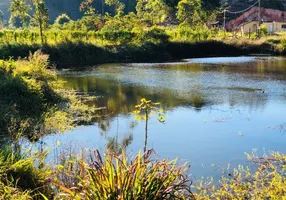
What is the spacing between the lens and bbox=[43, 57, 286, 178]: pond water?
23.5 feet

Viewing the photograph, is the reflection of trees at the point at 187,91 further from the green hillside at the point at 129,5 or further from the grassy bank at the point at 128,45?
the green hillside at the point at 129,5

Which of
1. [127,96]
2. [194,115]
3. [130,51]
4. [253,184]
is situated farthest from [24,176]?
[130,51]

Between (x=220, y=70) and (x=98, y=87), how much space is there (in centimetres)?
721

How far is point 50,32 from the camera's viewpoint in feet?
82.3

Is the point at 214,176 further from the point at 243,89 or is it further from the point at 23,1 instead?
the point at 23,1

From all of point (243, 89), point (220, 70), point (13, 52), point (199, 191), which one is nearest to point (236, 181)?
point (199, 191)

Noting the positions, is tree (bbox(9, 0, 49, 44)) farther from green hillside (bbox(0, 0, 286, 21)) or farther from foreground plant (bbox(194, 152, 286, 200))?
foreground plant (bbox(194, 152, 286, 200))

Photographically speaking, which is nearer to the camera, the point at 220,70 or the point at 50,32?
the point at 220,70

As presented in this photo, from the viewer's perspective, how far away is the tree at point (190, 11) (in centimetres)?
3809

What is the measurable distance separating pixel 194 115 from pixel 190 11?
30.3 m

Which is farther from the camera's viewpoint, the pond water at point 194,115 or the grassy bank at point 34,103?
the grassy bank at point 34,103

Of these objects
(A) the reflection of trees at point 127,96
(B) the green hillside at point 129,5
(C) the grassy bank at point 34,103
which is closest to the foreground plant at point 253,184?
(C) the grassy bank at point 34,103

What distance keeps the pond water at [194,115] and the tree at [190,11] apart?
2084cm

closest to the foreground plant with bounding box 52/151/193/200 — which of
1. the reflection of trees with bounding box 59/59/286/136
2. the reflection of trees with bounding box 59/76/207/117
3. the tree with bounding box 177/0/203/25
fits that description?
the reflection of trees with bounding box 59/59/286/136
